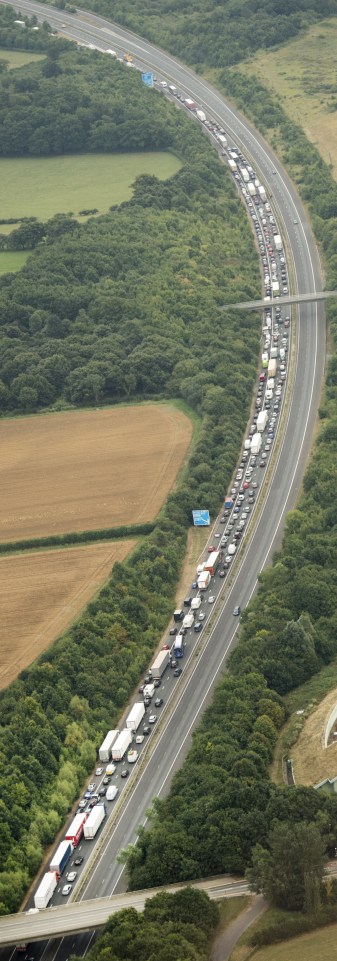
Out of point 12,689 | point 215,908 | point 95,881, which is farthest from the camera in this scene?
point 12,689

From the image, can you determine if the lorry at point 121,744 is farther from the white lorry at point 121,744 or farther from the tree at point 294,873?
the tree at point 294,873

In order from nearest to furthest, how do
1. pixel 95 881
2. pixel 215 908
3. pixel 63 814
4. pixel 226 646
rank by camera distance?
1. pixel 215 908
2. pixel 95 881
3. pixel 63 814
4. pixel 226 646

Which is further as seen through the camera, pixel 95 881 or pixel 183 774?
pixel 183 774

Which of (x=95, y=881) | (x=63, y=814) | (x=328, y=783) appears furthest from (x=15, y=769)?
(x=328, y=783)

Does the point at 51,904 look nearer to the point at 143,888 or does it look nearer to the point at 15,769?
the point at 143,888

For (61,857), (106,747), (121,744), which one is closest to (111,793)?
(106,747)

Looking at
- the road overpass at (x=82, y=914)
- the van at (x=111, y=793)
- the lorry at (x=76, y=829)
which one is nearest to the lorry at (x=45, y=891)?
the road overpass at (x=82, y=914)
